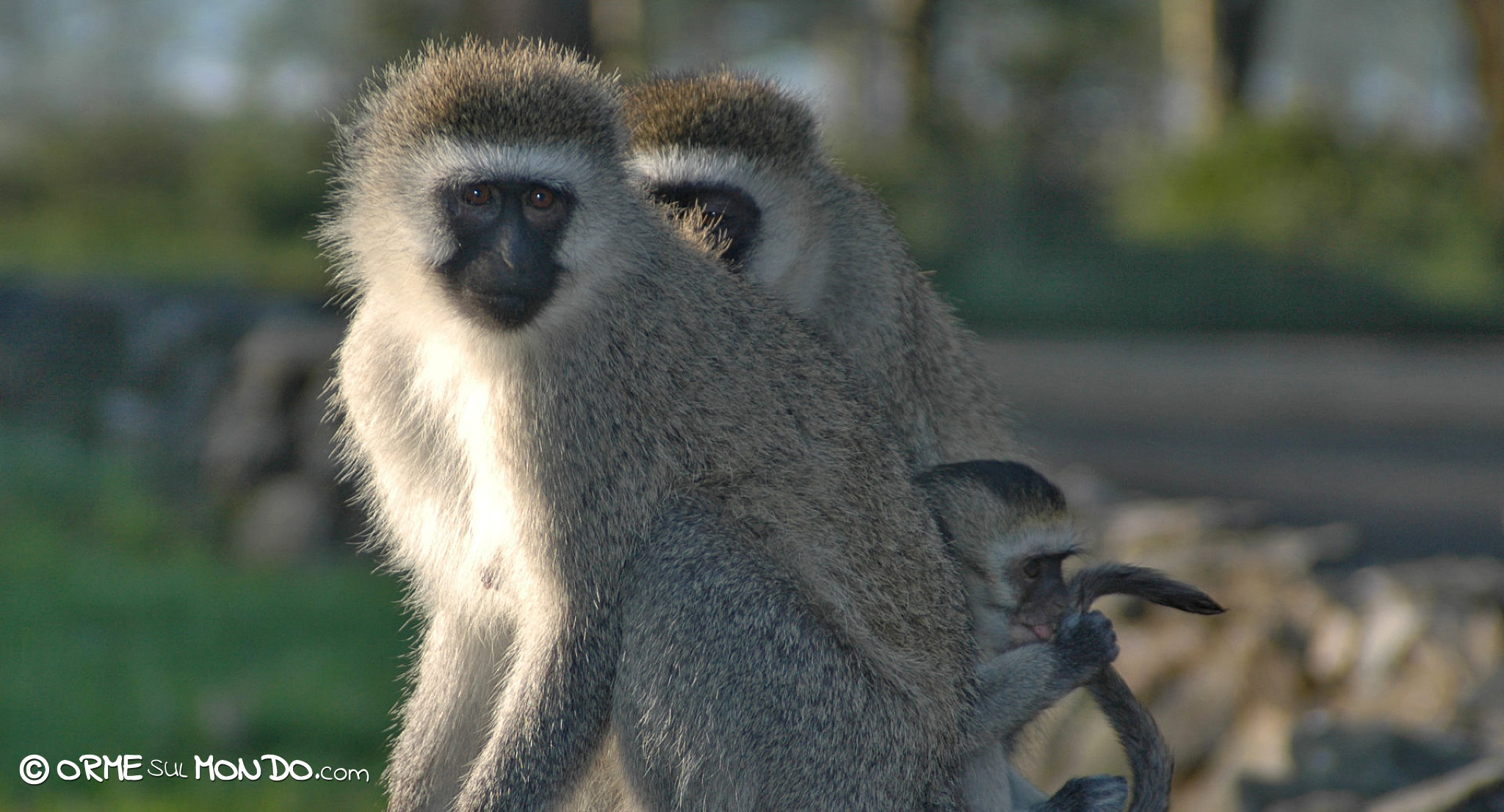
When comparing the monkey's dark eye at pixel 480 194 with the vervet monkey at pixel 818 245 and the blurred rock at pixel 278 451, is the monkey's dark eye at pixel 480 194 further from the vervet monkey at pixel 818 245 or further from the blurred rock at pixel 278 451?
the blurred rock at pixel 278 451

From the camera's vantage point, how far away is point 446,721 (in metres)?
3.14

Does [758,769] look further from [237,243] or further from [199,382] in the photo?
[237,243]

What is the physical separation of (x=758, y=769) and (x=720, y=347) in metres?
0.86

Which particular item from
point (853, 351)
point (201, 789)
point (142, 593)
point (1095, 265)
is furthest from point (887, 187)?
point (853, 351)

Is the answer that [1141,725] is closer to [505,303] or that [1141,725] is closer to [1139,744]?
[1139,744]

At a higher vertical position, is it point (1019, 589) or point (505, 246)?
point (505, 246)

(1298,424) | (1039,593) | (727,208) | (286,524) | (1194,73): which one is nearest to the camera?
(1039,593)

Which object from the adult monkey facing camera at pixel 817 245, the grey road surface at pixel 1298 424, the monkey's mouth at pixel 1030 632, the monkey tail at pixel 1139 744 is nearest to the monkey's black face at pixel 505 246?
the adult monkey facing camera at pixel 817 245

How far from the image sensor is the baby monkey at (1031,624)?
9.82 ft

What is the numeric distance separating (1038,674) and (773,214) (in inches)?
57.1

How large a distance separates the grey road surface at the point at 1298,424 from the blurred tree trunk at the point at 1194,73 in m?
4.06

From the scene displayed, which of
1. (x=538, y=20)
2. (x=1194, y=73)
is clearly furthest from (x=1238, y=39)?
(x=538, y=20)

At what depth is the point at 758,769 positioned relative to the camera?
2.72 m

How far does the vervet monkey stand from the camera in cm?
364
